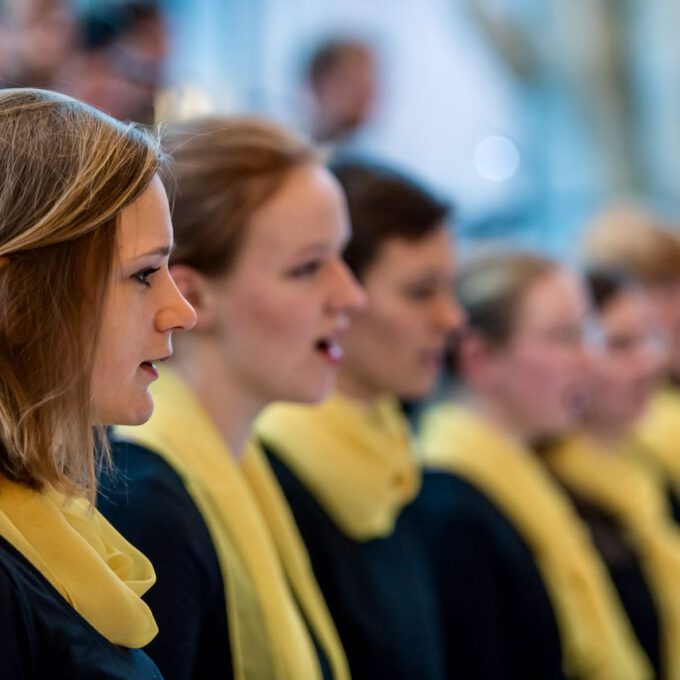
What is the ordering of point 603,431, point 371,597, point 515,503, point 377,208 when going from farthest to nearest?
point 603,431, point 515,503, point 377,208, point 371,597

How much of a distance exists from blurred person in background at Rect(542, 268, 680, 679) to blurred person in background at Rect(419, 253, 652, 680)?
6cm

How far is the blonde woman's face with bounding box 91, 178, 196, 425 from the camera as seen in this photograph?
1448 mm

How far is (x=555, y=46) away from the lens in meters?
7.75

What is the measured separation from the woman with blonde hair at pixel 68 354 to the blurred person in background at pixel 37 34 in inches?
69.5

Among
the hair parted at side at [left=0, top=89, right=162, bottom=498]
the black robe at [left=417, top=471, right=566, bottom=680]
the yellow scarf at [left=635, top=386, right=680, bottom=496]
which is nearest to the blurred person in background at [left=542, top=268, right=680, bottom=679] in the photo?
the yellow scarf at [left=635, top=386, right=680, bottom=496]

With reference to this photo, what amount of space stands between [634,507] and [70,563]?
6.90 ft

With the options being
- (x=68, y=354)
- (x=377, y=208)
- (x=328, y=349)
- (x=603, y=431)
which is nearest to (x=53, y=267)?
(x=68, y=354)

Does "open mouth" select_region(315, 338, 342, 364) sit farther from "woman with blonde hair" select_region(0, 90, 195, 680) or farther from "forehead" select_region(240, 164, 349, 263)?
"woman with blonde hair" select_region(0, 90, 195, 680)

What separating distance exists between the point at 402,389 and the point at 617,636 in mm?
786

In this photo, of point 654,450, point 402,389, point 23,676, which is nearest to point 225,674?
point 23,676

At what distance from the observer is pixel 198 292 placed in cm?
205

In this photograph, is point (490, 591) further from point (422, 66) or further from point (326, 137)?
point (422, 66)

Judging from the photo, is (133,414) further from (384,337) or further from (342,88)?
(342,88)

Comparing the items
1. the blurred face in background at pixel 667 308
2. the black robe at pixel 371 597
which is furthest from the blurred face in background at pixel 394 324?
the blurred face in background at pixel 667 308
